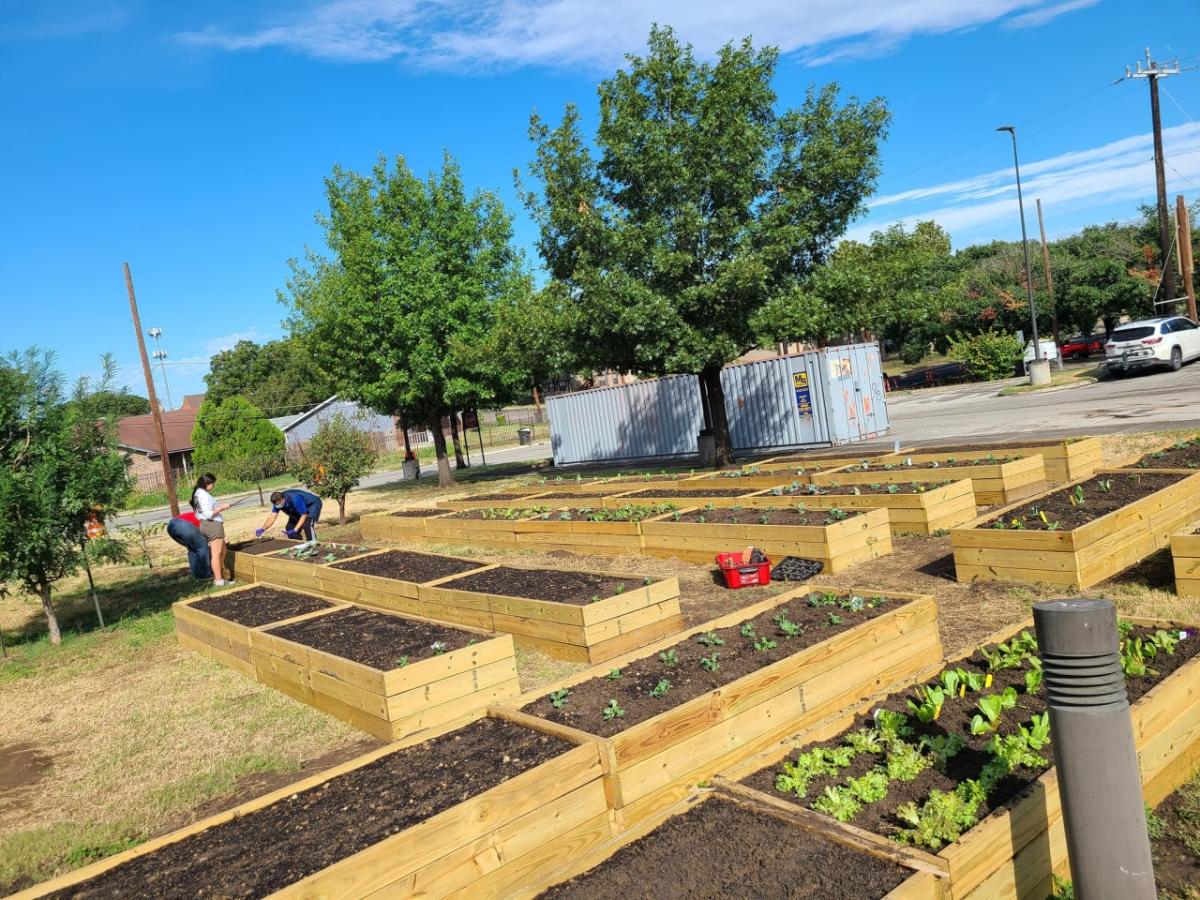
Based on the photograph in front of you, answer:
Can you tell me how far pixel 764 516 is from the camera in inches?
407

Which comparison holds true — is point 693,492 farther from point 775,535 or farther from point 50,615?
point 50,615

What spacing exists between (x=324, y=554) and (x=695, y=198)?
10088mm

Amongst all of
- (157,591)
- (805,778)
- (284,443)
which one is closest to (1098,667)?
(805,778)

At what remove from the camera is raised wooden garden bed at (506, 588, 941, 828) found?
4480 millimetres

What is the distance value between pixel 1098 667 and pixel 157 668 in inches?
377

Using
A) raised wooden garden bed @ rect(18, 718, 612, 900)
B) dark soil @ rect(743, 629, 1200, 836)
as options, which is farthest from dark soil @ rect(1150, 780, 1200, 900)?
raised wooden garden bed @ rect(18, 718, 612, 900)

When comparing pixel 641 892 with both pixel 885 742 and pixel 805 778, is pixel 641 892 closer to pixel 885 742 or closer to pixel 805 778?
pixel 805 778

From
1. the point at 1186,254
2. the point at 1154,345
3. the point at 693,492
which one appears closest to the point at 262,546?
the point at 693,492

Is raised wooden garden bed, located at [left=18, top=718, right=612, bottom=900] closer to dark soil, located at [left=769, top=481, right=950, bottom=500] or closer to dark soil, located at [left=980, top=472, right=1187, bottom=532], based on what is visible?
dark soil, located at [left=980, top=472, right=1187, bottom=532]

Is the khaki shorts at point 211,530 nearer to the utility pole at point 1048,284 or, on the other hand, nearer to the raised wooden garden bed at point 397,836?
the raised wooden garden bed at point 397,836

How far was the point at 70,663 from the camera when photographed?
400 inches

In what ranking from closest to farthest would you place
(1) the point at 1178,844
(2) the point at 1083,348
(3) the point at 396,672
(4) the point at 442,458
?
(1) the point at 1178,844 → (3) the point at 396,672 → (4) the point at 442,458 → (2) the point at 1083,348

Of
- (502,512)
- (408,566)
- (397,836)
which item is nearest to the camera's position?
(397,836)

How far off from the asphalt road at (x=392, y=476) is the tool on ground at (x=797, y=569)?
23.9 meters
